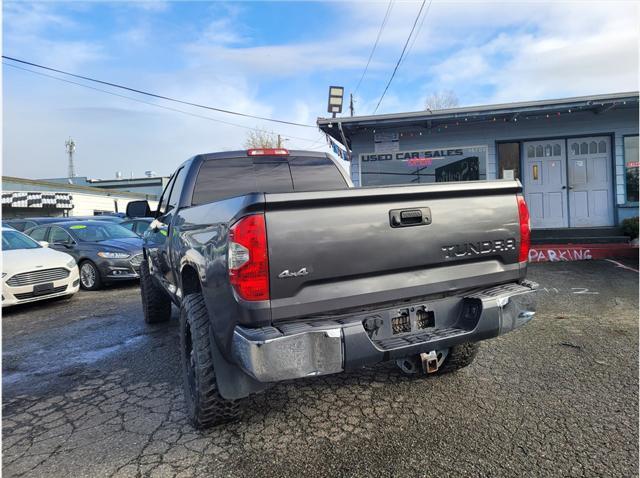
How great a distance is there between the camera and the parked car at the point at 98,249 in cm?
878

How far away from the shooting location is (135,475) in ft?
7.84

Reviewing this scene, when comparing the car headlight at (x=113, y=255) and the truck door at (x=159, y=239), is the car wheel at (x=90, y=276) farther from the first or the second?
the truck door at (x=159, y=239)

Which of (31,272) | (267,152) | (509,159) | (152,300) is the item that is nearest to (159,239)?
(152,300)

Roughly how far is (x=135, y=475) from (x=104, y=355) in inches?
99.0

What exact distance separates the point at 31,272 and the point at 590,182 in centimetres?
1248

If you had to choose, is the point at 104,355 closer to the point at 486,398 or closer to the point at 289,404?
the point at 289,404

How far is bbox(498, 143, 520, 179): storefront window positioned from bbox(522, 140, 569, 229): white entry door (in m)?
0.31

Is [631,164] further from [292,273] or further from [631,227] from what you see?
[292,273]

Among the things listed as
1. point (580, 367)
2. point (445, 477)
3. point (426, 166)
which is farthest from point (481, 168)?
point (445, 477)

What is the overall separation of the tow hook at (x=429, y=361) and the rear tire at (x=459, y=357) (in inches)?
10.8

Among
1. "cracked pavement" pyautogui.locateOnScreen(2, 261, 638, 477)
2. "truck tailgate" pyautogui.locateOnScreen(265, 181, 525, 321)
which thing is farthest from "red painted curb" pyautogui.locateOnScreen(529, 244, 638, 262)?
"truck tailgate" pyautogui.locateOnScreen(265, 181, 525, 321)

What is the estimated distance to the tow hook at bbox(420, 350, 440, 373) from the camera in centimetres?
313

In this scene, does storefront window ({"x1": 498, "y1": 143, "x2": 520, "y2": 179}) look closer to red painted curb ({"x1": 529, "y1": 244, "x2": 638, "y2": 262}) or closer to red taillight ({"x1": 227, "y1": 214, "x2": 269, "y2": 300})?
red painted curb ({"x1": 529, "y1": 244, "x2": 638, "y2": 262})

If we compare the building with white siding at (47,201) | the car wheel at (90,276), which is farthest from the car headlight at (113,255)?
the building with white siding at (47,201)
